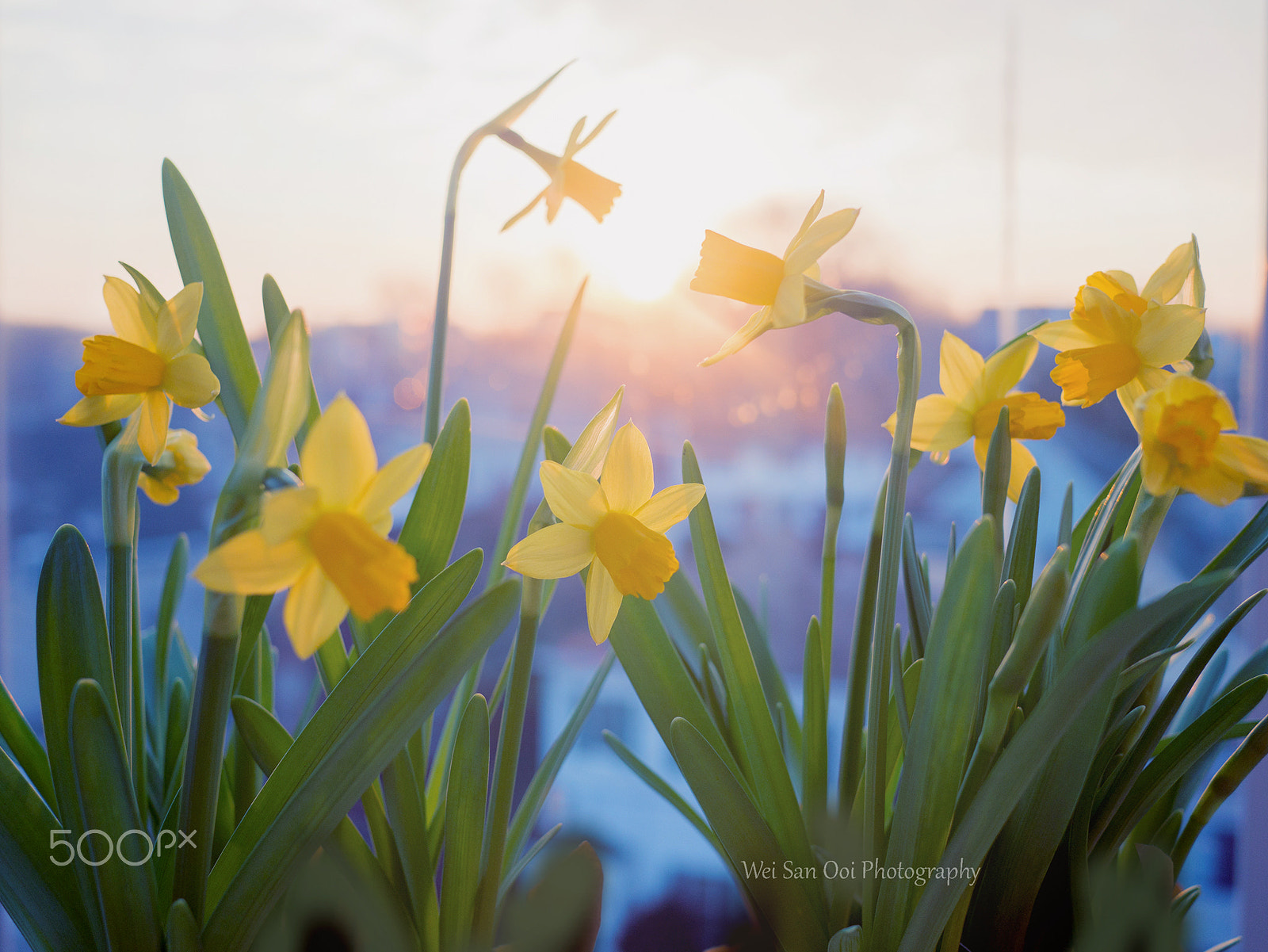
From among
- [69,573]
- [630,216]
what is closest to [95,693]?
[69,573]

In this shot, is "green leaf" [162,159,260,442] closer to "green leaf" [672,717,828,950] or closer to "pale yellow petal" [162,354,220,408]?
"pale yellow petal" [162,354,220,408]

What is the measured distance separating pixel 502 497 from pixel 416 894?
0.47 metres

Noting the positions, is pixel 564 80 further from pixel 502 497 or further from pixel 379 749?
pixel 379 749

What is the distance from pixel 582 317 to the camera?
2.71ft

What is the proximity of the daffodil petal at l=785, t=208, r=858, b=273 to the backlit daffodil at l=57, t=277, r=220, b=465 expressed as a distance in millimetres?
299

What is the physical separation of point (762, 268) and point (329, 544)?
0.25 m

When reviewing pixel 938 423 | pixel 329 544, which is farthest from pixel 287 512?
pixel 938 423

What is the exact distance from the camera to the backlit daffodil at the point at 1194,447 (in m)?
0.33

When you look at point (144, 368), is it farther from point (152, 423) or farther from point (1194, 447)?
point (1194, 447)

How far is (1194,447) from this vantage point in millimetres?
335

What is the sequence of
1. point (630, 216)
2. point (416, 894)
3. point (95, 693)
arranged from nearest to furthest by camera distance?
point (95, 693) < point (416, 894) < point (630, 216)

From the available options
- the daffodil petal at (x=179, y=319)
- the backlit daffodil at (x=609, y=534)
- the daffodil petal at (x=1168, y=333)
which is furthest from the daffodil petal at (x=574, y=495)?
the daffodil petal at (x=1168, y=333)

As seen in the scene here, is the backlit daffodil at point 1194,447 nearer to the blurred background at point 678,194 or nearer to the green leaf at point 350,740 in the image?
the green leaf at point 350,740

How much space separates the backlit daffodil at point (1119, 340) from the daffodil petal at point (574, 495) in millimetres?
262
